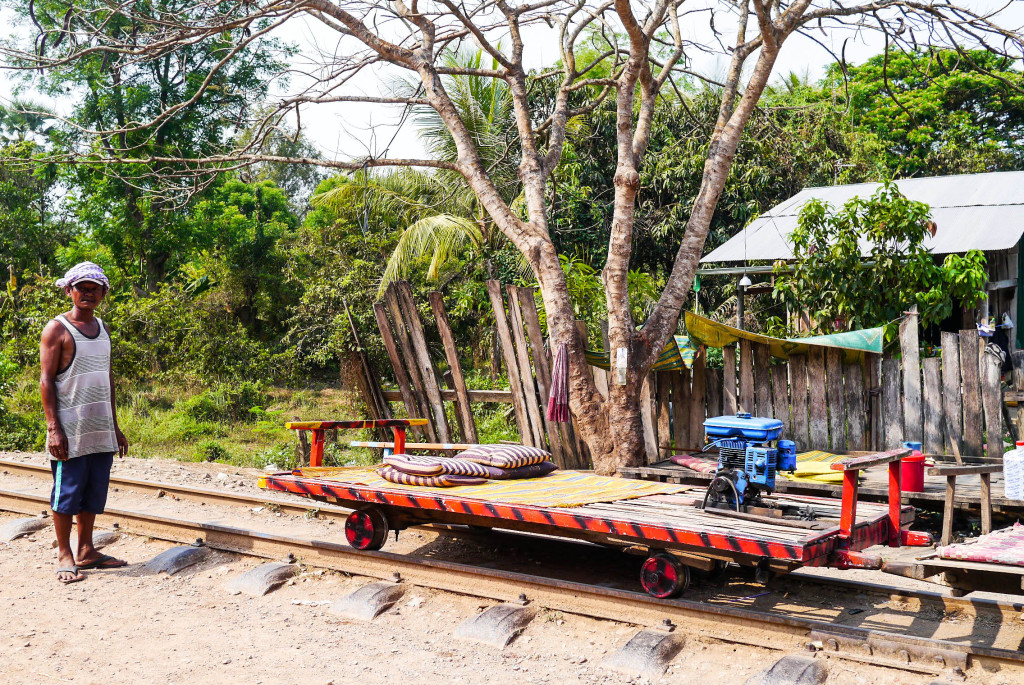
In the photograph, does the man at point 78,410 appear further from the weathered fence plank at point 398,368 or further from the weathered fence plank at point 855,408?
the weathered fence plank at point 855,408

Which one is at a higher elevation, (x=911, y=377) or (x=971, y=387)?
(x=911, y=377)

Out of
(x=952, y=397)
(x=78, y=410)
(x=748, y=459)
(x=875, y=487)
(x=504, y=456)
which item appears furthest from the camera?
(x=952, y=397)

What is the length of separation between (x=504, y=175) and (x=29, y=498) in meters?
10.6

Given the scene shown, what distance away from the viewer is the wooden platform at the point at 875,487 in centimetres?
705

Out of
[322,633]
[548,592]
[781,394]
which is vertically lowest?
[322,633]

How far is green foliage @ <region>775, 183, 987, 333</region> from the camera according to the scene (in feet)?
34.7

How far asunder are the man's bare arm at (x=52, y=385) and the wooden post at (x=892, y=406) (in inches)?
280

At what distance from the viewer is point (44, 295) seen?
1717 centimetres

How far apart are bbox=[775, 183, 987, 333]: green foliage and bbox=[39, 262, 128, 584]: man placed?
8.09m

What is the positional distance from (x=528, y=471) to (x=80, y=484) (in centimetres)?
336

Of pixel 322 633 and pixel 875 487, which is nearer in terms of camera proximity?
pixel 322 633

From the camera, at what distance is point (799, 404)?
8.91m

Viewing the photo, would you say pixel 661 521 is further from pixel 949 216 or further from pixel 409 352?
pixel 949 216

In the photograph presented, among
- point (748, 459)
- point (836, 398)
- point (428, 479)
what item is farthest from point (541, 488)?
point (836, 398)
